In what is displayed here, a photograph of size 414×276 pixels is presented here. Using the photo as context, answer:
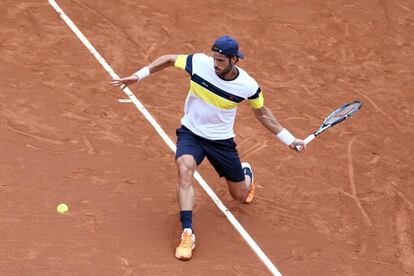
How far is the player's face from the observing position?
26.3ft

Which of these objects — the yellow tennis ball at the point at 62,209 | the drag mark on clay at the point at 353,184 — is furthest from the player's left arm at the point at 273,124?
the yellow tennis ball at the point at 62,209

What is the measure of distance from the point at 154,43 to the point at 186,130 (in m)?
4.64

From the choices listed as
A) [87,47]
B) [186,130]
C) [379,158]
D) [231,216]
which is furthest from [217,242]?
[87,47]

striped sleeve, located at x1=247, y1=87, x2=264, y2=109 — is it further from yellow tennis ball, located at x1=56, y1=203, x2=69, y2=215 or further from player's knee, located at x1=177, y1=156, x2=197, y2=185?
yellow tennis ball, located at x1=56, y1=203, x2=69, y2=215

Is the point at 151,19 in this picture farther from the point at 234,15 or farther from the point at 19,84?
the point at 19,84

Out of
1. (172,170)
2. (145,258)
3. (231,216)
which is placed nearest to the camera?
(145,258)

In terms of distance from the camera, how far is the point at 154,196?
9.21 metres

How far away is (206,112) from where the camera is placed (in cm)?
841

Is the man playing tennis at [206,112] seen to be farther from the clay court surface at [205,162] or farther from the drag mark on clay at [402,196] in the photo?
the drag mark on clay at [402,196]

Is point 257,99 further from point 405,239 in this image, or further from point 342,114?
point 405,239

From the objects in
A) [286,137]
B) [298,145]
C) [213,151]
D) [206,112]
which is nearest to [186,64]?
[206,112]

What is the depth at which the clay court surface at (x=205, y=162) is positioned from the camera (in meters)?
8.41

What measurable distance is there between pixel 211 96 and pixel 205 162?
6.50ft

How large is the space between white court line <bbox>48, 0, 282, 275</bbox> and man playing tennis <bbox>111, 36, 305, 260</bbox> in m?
0.76
